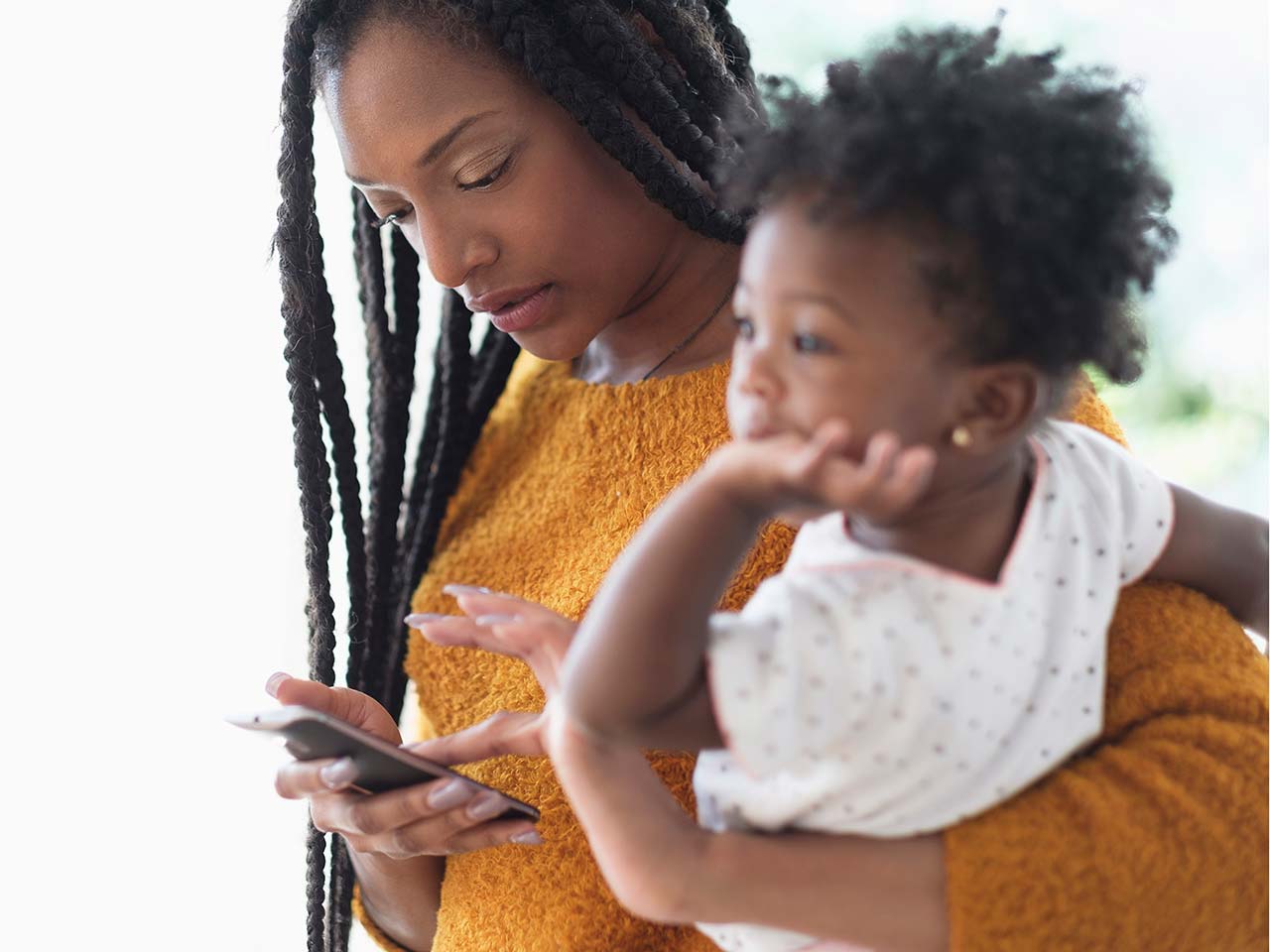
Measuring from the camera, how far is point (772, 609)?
2.08ft

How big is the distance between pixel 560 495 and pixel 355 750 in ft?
1.35

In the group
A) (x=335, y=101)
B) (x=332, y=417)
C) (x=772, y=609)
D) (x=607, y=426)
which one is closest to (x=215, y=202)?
(x=332, y=417)

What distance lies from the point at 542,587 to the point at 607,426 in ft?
0.51

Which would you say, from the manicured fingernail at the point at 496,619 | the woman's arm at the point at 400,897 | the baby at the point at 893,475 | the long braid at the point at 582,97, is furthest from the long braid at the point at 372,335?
the baby at the point at 893,475

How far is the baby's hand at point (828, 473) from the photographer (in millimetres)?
577

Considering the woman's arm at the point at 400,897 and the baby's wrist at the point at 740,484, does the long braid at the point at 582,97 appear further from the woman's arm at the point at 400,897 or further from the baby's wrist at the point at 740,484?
the woman's arm at the point at 400,897

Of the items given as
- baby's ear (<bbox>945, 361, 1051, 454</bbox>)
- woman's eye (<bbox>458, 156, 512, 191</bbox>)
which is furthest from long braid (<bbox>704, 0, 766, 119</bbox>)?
baby's ear (<bbox>945, 361, 1051, 454</bbox>)

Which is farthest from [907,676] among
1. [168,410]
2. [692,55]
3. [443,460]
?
[168,410]

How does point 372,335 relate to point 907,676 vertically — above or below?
above

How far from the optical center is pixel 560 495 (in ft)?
3.86

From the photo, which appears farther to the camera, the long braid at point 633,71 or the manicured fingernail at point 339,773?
the long braid at point 633,71

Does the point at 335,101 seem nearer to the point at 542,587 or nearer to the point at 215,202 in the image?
the point at 542,587

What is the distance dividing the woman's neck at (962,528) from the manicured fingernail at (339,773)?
0.38 meters

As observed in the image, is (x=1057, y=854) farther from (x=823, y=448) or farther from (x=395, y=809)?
(x=395, y=809)
